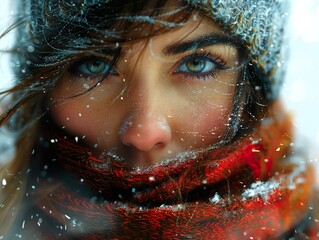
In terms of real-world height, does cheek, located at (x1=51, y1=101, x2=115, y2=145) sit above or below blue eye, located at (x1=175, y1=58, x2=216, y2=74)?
below

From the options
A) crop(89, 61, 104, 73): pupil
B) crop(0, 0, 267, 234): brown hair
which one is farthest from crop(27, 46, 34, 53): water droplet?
crop(89, 61, 104, 73): pupil

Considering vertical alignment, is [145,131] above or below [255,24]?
below

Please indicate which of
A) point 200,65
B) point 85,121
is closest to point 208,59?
point 200,65

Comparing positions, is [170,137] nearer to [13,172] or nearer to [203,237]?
[203,237]

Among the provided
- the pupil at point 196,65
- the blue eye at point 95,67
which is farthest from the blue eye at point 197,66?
the blue eye at point 95,67

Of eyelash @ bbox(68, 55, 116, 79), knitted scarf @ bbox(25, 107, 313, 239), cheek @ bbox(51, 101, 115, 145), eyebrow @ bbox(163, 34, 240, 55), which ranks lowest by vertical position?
knitted scarf @ bbox(25, 107, 313, 239)

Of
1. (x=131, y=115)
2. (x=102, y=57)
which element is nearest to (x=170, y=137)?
(x=131, y=115)

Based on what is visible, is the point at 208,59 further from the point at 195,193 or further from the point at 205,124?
the point at 195,193

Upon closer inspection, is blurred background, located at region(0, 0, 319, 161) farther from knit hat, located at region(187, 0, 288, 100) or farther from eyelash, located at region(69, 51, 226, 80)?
eyelash, located at region(69, 51, 226, 80)
